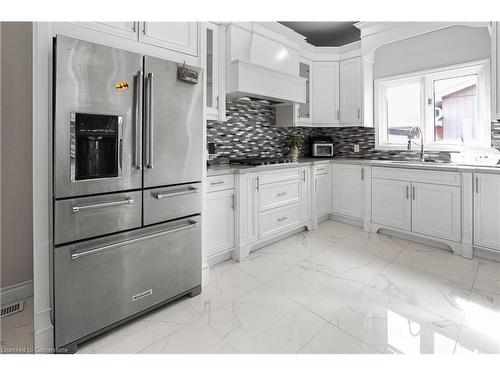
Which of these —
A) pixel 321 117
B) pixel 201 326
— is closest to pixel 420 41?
pixel 321 117


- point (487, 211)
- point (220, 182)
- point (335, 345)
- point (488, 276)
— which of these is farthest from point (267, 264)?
point (487, 211)

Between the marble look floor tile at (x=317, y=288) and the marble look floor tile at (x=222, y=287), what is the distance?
23 cm

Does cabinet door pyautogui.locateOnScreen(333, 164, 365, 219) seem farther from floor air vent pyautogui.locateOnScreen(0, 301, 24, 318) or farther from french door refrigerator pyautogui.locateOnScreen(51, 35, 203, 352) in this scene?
floor air vent pyautogui.locateOnScreen(0, 301, 24, 318)

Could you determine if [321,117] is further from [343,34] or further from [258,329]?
[258,329]

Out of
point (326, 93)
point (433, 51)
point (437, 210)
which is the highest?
point (433, 51)

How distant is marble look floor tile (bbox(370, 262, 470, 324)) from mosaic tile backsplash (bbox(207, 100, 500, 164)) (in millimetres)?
1806

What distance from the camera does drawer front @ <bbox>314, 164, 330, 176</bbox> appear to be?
12.5ft

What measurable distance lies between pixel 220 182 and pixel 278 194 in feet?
2.75

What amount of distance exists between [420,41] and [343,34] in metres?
1.06

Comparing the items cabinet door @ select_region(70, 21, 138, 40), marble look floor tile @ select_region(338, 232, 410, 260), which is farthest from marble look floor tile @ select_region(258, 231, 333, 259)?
cabinet door @ select_region(70, 21, 138, 40)

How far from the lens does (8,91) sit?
2.08m

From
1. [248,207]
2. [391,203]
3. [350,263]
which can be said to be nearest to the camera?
[350,263]

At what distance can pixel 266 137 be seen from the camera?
158 inches

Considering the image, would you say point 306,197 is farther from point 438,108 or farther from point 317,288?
point 438,108
